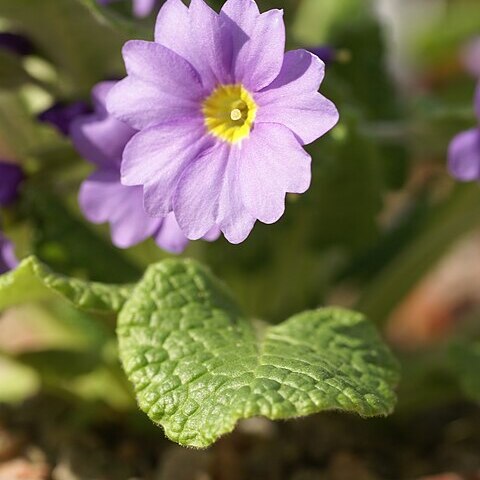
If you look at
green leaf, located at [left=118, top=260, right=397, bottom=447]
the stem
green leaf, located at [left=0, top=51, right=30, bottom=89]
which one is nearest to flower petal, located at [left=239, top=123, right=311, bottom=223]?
green leaf, located at [left=118, top=260, right=397, bottom=447]

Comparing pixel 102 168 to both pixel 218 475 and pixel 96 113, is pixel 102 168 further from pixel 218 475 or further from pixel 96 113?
pixel 218 475

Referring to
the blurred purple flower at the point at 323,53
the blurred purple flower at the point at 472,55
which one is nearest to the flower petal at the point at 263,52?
the blurred purple flower at the point at 323,53

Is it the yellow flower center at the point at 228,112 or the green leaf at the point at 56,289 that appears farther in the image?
the green leaf at the point at 56,289

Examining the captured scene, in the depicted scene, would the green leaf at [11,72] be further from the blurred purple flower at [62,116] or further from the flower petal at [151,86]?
the flower petal at [151,86]

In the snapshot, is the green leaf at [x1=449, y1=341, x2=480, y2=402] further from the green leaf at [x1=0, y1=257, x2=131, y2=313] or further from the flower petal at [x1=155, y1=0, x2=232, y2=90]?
the flower petal at [x1=155, y1=0, x2=232, y2=90]

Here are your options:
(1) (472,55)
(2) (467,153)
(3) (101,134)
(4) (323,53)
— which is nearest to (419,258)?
(2) (467,153)

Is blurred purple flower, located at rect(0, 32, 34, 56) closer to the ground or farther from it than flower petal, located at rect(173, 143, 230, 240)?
closer to the ground
